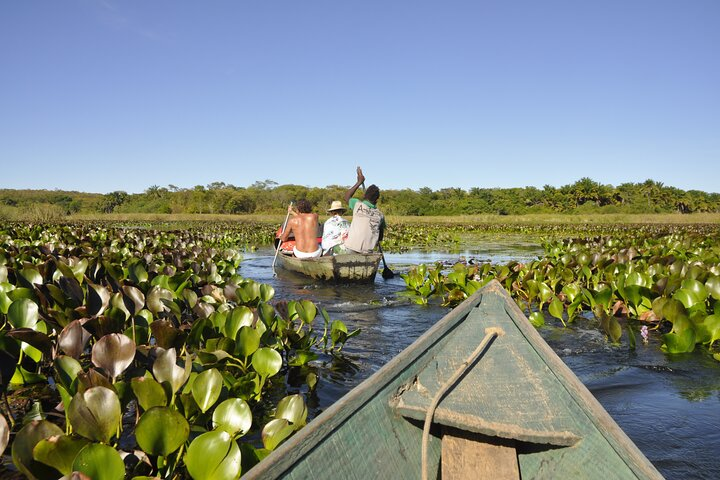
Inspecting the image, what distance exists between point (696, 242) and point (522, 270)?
5608 mm

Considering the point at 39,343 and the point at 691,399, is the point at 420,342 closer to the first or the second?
the point at 39,343

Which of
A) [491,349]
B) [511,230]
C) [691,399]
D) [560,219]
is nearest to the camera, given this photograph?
[491,349]

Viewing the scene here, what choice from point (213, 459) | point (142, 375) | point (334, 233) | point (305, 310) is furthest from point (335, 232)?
point (213, 459)

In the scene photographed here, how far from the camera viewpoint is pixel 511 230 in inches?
984

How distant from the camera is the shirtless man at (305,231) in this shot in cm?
835

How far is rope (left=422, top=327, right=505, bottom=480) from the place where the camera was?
1.48 metres

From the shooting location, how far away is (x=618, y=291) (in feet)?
16.7

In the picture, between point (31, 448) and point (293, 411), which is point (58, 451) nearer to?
point (31, 448)

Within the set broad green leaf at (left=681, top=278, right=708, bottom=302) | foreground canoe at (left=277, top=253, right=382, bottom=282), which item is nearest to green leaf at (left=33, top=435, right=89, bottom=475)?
broad green leaf at (left=681, top=278, right=708, bottom=302)

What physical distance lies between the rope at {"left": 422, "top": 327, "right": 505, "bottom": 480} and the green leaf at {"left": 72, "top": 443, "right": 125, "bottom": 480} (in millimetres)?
781

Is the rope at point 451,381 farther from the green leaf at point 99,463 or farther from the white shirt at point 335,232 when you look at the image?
the white shirt at point 335,232

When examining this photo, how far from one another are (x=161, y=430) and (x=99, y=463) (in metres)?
0.21

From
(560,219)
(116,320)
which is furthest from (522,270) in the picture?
(560,219)

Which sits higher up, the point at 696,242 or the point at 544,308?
the point at 696,242
